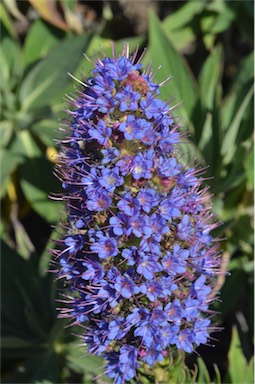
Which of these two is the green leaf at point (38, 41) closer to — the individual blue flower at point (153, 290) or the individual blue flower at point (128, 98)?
the individual blue flower at point (128, 98)

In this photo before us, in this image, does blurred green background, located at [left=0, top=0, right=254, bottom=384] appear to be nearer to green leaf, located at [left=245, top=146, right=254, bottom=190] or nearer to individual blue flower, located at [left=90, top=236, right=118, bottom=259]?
green leaf, located at [left=245, top=146, right=254, bottom=190]

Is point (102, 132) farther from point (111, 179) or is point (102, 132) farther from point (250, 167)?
point (250, 167)

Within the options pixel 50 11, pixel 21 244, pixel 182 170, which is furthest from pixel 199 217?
pixel 50 11

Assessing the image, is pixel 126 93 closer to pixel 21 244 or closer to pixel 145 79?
pixel 145 79

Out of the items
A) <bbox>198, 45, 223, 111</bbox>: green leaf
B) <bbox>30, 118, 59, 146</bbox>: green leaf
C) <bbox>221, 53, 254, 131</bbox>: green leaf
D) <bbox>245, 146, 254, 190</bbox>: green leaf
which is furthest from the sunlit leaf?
<bbox>245, 146, 254, 190</bbox>: green leaf

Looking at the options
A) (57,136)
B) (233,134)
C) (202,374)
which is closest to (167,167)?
(202,374)

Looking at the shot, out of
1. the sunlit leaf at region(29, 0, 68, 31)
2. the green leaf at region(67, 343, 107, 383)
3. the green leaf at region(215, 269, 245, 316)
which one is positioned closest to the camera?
the green leaf at region(67, 343, 107, 383)

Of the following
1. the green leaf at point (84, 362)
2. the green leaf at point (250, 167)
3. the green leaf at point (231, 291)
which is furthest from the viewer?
the green leaf at point (231, 291)

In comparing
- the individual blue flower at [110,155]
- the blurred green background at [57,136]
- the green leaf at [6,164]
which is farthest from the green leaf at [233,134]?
the individual blue flower at [110,155]
